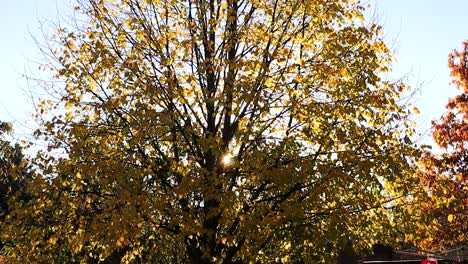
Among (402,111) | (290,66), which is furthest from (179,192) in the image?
(402,111)

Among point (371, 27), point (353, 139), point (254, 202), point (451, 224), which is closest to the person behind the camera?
point (254, 202)

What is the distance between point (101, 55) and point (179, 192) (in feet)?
12.7

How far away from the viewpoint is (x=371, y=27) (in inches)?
469

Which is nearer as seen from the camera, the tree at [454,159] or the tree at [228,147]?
the tree at [228,147]

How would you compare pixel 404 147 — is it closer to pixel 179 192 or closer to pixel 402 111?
pixel 402 111

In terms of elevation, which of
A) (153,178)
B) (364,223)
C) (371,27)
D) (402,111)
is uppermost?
(371,27)

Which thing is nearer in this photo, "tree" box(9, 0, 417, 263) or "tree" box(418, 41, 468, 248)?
"tree" box(9, 0, 417, 263)

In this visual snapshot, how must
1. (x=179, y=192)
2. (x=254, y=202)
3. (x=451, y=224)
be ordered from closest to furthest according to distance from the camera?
(x=179, y=192)
(x=254, y=202)
(x=451, y=224)

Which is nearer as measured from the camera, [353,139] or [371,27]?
[353,139]

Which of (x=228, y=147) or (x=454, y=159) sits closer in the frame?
(x=228, y=147)

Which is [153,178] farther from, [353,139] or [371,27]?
[371,27]

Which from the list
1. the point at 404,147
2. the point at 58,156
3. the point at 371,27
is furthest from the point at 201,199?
the point at 371,27

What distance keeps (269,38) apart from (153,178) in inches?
153

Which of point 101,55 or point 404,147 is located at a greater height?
point 101,55
